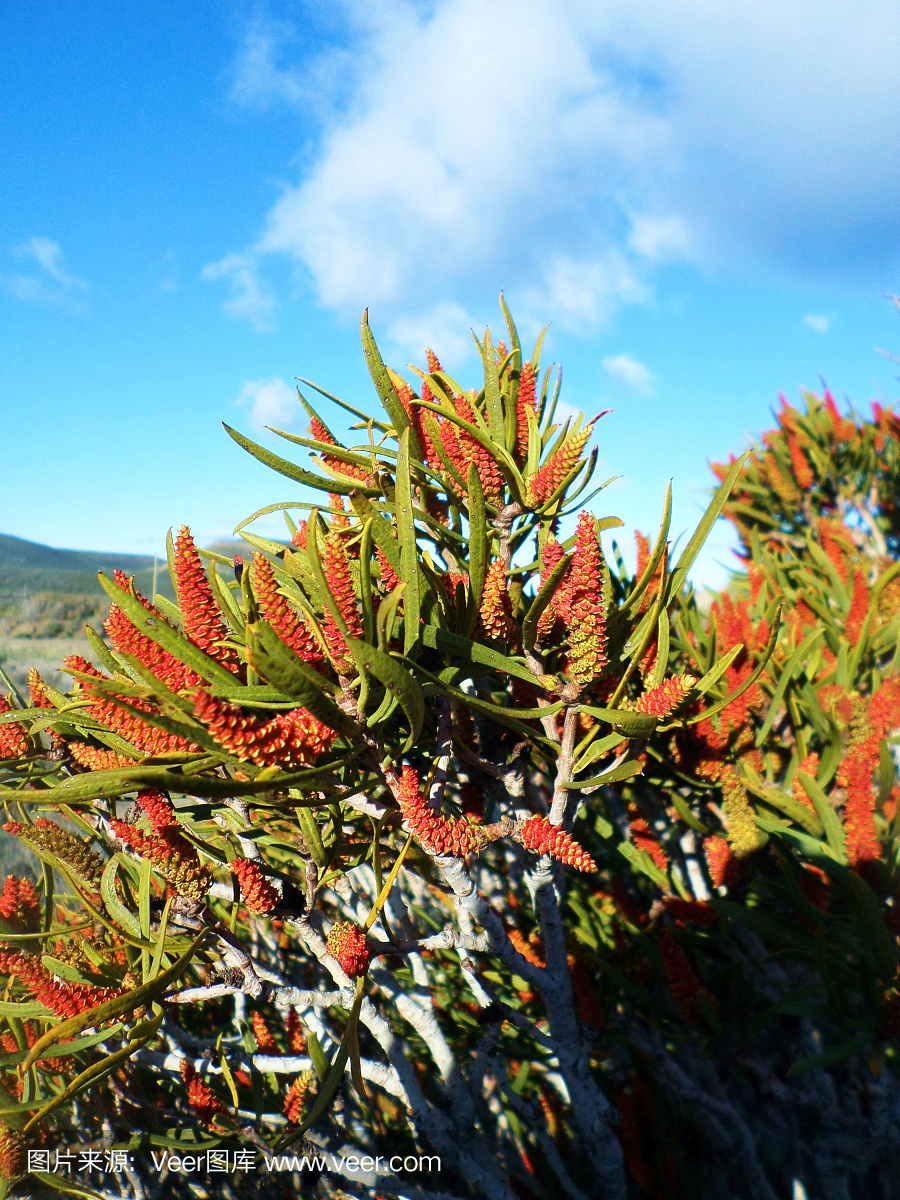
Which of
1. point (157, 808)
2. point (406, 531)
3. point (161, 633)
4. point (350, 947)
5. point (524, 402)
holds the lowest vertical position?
point (350, 947)

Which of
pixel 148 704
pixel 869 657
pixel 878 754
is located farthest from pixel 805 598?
pixel 148 704

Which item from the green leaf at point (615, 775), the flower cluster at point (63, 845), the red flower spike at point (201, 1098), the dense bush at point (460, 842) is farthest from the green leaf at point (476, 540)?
the red flower spike at point (201, 1098)

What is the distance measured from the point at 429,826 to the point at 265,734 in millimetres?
228

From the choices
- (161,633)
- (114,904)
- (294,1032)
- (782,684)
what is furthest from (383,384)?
(294,1032)

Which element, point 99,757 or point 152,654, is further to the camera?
point 99,757

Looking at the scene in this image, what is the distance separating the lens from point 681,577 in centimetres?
79

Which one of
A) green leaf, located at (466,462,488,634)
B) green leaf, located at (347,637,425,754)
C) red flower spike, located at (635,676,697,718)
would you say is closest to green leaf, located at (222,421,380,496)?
green leaf, located at (466,462,488,634)

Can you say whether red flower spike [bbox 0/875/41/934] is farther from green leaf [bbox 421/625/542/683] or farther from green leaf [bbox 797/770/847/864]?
green leaf [bbox 797/770/847/864]

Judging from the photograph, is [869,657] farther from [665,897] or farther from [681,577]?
[681,577]

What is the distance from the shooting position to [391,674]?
1.73 feet

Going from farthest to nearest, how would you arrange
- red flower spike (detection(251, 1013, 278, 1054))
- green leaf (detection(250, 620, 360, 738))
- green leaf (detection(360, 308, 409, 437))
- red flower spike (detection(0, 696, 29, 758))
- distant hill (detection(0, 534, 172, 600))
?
distant hill (detection(0, 534, 172, 600))
red flower spike (detection(251, 1013, 278, 1054))
red flower spike (detection(0, 696, 29, 758))
green leaf (detection(360, 308, 409, 437))
green leaf (detection(250, 620, 360, 738))

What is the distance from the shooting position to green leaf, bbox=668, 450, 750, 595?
715 mm

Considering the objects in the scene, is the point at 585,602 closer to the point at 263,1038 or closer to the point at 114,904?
the point at 114,904

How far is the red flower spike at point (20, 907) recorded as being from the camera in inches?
46.4
